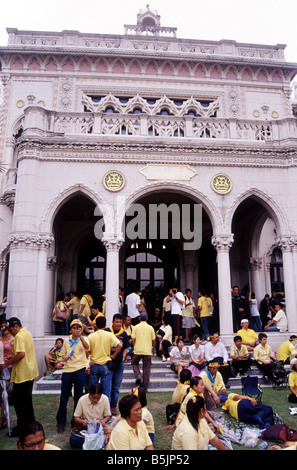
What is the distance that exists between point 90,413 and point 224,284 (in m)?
6.79

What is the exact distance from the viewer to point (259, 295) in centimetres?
1430

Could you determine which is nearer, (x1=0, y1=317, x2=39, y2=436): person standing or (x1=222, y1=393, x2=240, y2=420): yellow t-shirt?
(x1=0, y1=317, x2=39, y2=436): person standing

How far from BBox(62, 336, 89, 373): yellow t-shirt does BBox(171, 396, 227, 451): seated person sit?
2.35 m

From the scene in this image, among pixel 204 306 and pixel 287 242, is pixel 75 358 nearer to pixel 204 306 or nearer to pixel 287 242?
pixel 204 306

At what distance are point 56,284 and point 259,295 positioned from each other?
8.15m

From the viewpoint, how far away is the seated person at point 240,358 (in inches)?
334

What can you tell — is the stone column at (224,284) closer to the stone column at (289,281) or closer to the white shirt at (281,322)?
the white shirt at (281,322)

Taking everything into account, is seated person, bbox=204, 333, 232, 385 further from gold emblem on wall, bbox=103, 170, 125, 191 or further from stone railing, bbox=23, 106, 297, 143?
stone railing, bbox=23, 106, 297, 143

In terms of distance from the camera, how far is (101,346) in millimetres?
6008

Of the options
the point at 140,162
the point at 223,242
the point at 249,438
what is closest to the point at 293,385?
the point at 249,438

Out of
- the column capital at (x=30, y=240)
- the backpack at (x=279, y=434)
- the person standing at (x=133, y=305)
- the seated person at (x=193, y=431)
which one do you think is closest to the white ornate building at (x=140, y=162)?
the column capital at (x=30, y=240)

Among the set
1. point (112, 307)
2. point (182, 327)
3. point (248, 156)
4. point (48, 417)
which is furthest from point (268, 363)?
point (248, 156)

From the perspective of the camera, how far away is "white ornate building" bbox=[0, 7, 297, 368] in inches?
431

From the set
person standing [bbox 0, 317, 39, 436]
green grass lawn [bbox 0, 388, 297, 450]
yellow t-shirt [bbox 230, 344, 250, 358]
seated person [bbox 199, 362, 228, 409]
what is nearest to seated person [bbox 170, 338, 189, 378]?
green grass lawn [bbox 0, 388, 297, 450]
